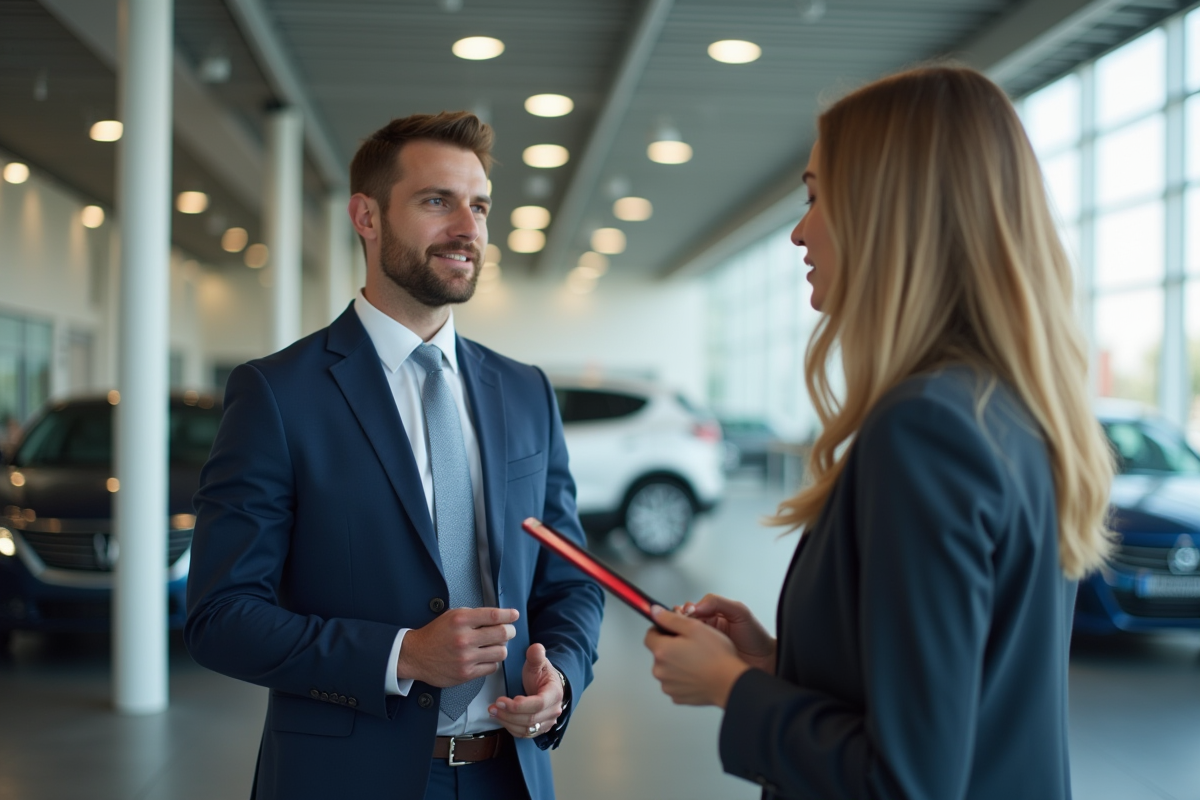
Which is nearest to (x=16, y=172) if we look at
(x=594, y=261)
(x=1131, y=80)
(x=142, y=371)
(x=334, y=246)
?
(x=334, y=246)

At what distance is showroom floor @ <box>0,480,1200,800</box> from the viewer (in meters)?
3.98

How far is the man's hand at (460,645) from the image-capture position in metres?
1.48

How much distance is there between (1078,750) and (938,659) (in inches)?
156

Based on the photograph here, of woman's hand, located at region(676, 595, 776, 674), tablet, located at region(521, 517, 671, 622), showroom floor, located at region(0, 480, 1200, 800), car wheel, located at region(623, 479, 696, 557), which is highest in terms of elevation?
tablet, located at region(521, 517, 671, 622)

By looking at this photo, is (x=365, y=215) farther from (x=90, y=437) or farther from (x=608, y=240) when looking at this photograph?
(x=608, y=240)

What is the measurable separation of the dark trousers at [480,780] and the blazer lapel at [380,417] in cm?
32

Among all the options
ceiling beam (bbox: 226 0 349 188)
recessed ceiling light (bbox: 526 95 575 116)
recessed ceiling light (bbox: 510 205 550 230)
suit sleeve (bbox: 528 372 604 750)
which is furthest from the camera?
recessed ceiling light (bbox: 510 205 550 230)

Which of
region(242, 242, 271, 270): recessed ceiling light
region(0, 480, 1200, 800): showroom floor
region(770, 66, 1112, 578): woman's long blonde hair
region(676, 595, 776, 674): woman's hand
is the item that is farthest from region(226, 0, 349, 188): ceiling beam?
region(242, 242, 271, 270): recessed ceiling light

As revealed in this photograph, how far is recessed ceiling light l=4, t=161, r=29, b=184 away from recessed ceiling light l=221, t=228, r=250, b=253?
4.91 metres

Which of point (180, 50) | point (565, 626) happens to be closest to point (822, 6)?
point (180, 50)

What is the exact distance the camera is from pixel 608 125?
10.7 meters

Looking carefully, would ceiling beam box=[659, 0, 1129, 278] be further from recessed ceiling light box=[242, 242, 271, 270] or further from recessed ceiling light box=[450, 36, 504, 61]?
recessed ceiling light box=[242, 242, 271, 270]

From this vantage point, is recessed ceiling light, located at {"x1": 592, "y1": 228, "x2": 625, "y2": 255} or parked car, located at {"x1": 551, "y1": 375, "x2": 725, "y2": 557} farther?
recessed ceiling light, located at {"x1": 592, "y1": 228, "x2": 625, "y2": 255}

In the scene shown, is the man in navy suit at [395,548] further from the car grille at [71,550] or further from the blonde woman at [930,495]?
the car grille at [71,550]
